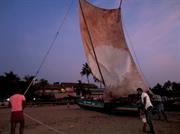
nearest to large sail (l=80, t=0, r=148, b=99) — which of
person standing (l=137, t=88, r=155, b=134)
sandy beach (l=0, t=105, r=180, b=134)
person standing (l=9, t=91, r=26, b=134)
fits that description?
sandy beach (l=0, t=105, r=180, b=134)

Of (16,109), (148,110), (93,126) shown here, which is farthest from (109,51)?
(16,109)

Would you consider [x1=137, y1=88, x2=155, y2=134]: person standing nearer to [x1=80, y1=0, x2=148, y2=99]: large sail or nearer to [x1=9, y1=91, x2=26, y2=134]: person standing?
[x1=9, y1=91, x2=26, y2=134]: person standing

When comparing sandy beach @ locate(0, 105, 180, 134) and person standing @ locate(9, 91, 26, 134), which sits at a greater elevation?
person standing @ locate(9, 91, 26, 134)

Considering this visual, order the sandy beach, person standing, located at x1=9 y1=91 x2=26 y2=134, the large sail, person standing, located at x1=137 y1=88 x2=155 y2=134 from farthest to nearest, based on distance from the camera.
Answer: the large sail
the sandy beach
person standing, located at x1=137 y1=88 x2=155 y2=134
person standing, located at x1=9 y1=91 x2=26 y2=134

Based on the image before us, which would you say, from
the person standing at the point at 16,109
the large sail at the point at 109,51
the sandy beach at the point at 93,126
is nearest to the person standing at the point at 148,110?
the sandy beach at the point at 93,126

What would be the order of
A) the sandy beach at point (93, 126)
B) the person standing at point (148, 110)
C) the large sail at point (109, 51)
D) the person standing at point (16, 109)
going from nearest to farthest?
the person standing at point (16, 109)
the person standing at point (148, 110)
the sandy beach at point (93, 126)
the large sail at point (109, 51)

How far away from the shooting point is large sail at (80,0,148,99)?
2469 centimetres

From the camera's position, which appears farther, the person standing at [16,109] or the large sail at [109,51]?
the large sail at [109,51]

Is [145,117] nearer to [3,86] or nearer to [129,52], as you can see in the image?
[129,52]

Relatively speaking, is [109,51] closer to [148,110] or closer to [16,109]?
[148,110]

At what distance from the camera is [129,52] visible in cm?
2691

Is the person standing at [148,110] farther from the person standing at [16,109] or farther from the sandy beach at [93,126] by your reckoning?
the person standing at [16,109]

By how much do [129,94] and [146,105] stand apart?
13.1 metres

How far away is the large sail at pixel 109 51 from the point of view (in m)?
24.7
